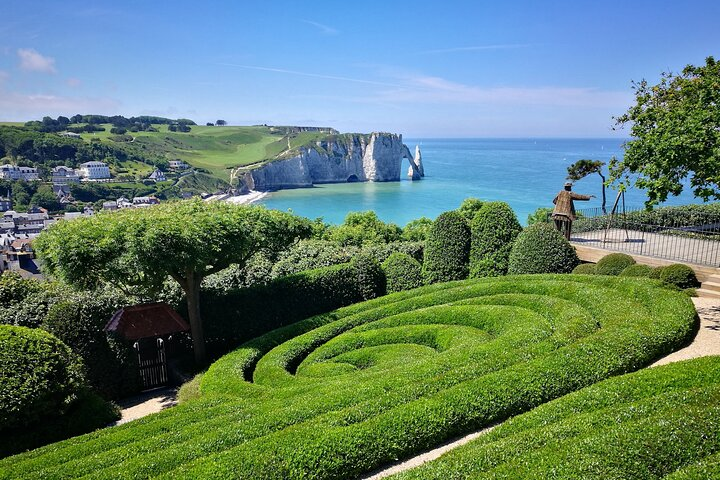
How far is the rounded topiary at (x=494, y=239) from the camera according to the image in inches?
796

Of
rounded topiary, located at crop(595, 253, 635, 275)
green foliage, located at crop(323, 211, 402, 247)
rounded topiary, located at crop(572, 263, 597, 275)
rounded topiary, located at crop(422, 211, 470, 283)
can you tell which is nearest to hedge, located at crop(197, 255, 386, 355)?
rounded topiary, located at crop(422, 211, 470, 283)

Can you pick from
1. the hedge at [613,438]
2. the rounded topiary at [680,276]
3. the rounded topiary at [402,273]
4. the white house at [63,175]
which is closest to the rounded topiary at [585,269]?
the rounded topiary at [680,276]

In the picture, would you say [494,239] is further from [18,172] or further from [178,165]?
[178,165]

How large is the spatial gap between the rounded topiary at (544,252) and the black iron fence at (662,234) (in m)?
4.31

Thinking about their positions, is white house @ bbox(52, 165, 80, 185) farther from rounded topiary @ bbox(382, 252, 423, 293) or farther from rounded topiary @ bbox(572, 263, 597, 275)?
rounded topiary @ bbox(572, 263, 597, 275)

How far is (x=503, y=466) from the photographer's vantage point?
23.1ft

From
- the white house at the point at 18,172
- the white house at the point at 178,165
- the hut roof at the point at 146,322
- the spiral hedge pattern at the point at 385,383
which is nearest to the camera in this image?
the spiral hedge pattern at the point at 385,383

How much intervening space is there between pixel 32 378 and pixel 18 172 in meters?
171

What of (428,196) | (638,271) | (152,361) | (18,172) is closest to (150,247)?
(152,361)

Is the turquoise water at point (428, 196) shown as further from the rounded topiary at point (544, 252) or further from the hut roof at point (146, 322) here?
the hut roof at point (146, 322)

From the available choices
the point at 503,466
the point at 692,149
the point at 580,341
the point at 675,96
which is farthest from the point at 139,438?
the point at 675,96

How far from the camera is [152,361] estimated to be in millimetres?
17344

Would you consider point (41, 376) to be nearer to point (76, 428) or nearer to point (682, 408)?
point (76, 428)

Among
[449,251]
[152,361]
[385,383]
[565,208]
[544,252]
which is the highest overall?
[565,208]
